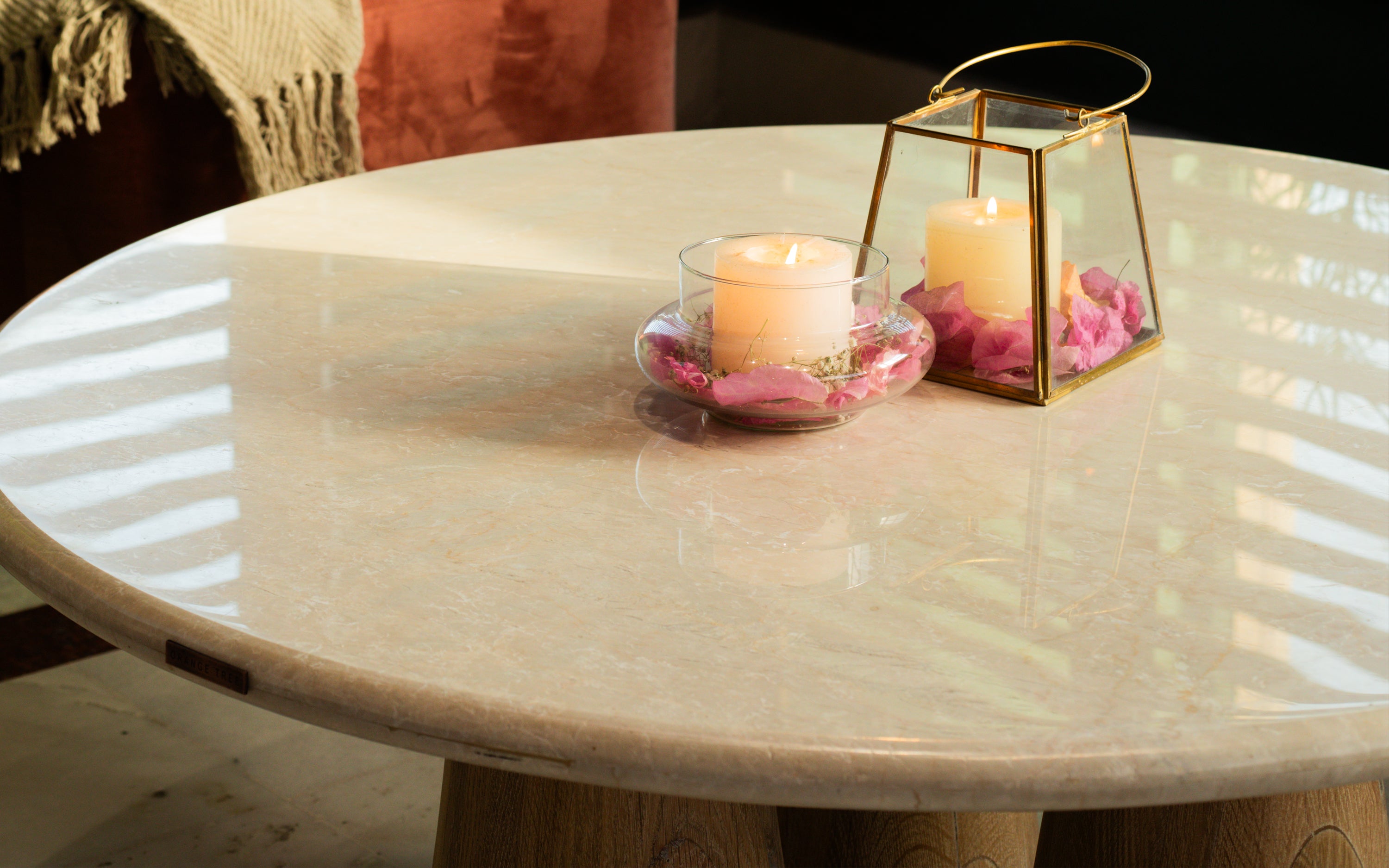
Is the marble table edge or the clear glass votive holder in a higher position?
the clear glass votive holder

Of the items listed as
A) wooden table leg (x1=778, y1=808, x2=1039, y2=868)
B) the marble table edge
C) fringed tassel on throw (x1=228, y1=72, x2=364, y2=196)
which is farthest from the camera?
fringed tassel on throw (x1=228, y1=72, x2=364, y2=196)

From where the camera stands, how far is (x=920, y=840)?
78 centimetres

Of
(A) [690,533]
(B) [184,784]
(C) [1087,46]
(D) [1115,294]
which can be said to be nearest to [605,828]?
(A) [690,533]

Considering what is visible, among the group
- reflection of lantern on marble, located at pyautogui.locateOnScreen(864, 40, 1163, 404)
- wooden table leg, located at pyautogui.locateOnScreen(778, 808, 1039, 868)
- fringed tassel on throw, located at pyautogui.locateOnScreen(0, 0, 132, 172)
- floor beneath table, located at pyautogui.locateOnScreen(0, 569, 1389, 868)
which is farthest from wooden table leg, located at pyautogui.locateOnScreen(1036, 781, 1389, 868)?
fringed tassel on throw, located at pyautogui.locateOnScreen(0, 0, 132, 172)

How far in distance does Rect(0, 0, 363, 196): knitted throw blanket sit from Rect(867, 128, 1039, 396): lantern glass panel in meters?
0.95

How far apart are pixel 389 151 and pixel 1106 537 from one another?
136cm

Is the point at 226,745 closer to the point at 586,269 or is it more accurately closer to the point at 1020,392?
→ the point at 586,269

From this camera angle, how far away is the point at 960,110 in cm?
71

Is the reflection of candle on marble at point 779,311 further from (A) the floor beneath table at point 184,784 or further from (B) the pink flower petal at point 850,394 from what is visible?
(A) the floor beneath table at point 184,784

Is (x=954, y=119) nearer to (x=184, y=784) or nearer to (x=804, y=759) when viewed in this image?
(x=804, y=759)

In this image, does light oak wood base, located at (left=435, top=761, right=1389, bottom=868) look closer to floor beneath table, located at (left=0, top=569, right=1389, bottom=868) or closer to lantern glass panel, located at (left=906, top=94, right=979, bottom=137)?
lantern glass panel, located at (left=906, top=94, right=979, bottom=137)

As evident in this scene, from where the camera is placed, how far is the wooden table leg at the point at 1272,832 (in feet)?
2.10

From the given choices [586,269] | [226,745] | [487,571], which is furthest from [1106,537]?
[226,745]

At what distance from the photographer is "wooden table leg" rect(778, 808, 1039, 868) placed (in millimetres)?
782
